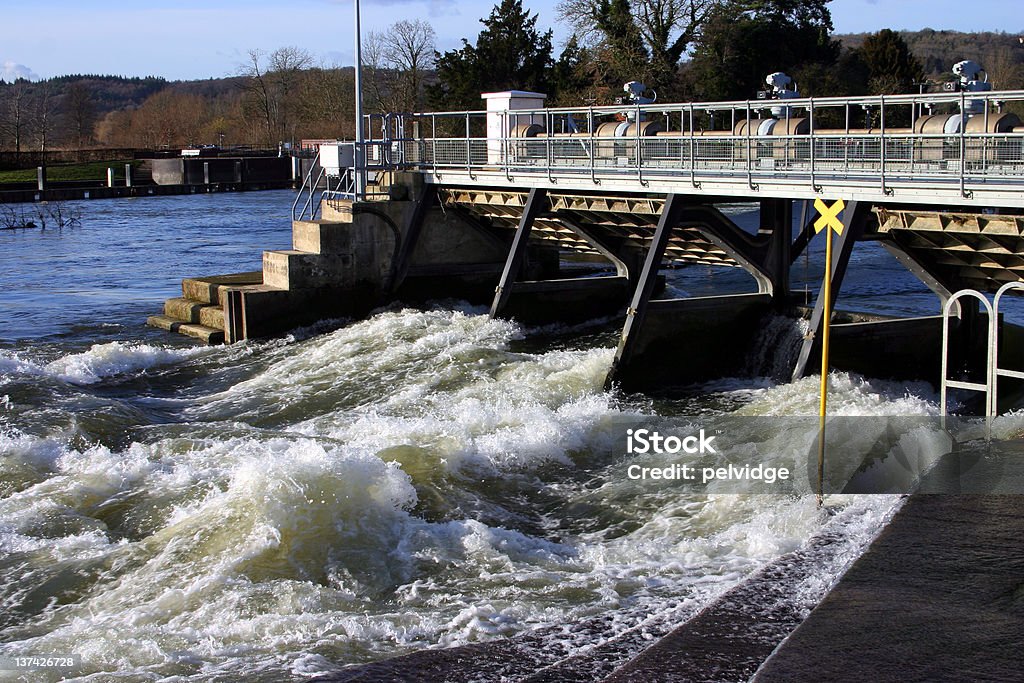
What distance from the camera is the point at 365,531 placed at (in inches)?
421

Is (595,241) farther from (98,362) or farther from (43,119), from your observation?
(43,119)

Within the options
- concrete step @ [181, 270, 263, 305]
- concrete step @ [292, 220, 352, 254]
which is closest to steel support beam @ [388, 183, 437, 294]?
concrete step @ [292, 220, 352, 254]

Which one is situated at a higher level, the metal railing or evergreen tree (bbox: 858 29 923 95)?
evergreen tree (bbox: 858 29 923 95)

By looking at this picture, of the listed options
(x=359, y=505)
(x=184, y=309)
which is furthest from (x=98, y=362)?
(x=359, y=505)

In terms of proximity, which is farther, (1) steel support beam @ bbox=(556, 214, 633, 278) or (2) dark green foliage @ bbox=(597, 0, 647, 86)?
(2) dark green foliage @ bbox=(597, 0, 647, 86)

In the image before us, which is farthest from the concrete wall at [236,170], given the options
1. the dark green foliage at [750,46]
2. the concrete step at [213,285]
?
the concrete step at [213,285]

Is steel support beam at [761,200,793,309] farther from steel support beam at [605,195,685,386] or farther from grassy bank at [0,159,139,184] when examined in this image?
grassy bank at [0,159,139,184]

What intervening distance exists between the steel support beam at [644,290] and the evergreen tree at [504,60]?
4057cm

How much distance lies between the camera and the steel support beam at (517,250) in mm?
21391

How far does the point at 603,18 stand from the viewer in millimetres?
51500

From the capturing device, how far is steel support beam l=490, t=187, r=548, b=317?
2139 cm

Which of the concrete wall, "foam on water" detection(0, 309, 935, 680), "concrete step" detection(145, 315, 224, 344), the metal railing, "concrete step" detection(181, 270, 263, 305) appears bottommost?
"foam on water" detection(0, 309, 935, 680)

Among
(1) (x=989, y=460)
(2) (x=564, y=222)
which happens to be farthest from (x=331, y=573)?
(2) (x=564, y=222)

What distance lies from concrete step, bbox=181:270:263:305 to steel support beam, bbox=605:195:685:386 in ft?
31.6
